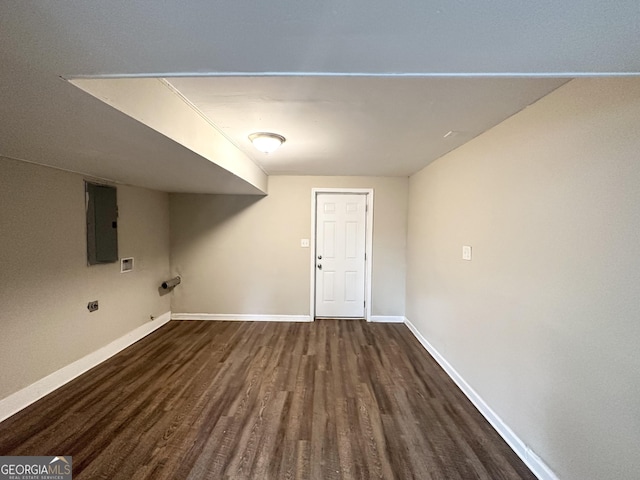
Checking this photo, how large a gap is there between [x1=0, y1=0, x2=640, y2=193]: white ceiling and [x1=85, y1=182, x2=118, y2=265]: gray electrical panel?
50.9 inches

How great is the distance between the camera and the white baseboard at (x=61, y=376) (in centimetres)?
217

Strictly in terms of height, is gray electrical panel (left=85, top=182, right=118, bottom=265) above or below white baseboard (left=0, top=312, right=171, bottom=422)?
above

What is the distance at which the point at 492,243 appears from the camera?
2.15 m

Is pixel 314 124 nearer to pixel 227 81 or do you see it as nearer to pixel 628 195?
pixel 227 81

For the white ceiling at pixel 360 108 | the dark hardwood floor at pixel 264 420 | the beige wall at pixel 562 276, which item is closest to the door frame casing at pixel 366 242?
the dark hardwood floor at pixel 264 420

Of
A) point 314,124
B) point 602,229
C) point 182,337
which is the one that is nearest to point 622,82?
point 602,229

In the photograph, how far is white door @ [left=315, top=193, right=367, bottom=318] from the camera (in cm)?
442

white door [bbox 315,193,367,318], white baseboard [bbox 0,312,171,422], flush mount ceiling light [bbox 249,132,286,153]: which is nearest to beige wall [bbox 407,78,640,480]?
flush mount ceiling light [bbox 249,132,286,153]

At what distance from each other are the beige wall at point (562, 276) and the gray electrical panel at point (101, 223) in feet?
12.2

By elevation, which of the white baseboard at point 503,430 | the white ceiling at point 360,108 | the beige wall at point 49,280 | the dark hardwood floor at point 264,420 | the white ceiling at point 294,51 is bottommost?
the dark hardwood floor at point 264,420

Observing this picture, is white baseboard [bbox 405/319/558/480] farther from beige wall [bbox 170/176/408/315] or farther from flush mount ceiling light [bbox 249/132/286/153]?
flush mount ceiling light [bbox 249/132/286/153]

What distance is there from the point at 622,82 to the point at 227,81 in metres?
1.85

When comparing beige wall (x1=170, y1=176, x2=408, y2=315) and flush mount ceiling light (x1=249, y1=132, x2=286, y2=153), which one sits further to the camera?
beige wall (x1=170, y1=176, x2=408, y2=315)

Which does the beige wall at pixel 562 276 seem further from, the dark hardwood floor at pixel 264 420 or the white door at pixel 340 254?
the white door at pixel 340 254
